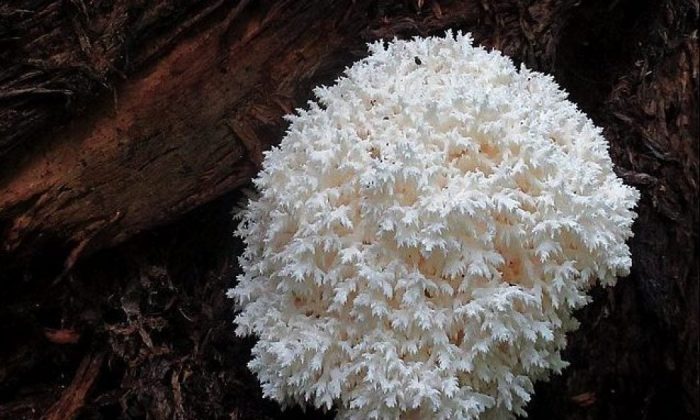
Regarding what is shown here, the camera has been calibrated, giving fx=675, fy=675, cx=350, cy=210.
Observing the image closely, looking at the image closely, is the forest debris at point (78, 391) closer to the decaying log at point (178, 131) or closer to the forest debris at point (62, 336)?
the forest debris at point (62, 336)

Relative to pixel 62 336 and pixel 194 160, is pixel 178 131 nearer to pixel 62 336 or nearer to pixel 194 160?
pixel 194 160

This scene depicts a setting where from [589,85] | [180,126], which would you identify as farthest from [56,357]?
[589,85]

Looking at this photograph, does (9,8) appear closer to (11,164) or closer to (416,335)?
(11,164)

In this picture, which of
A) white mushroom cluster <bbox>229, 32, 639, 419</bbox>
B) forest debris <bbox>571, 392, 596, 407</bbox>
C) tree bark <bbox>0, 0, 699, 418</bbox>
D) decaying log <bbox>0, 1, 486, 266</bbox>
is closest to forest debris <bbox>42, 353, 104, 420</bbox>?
tree bark <bbox>0, 0, 699, 418</bbox>

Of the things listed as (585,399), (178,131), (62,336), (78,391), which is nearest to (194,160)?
(178,131)

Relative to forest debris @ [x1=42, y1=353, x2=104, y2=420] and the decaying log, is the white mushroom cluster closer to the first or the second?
the decaying log
